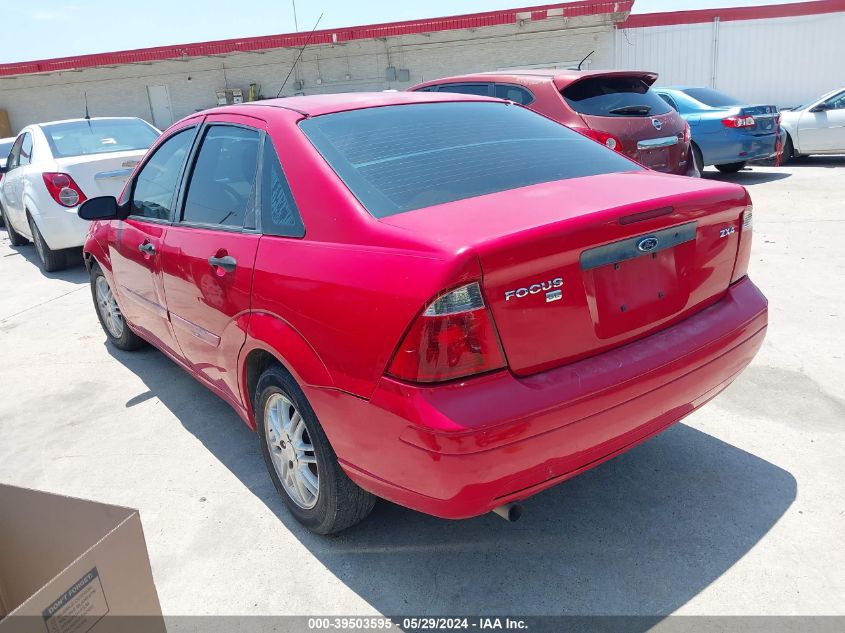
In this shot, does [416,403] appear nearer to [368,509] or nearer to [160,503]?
[368,509]

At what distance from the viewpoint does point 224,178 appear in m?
3.16

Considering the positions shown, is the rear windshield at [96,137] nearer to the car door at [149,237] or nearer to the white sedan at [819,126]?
the car door at [149,237]

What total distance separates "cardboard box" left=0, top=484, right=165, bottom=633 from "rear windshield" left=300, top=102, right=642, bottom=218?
1253 mm

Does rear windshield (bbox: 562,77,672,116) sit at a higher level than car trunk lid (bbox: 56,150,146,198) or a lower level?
higher

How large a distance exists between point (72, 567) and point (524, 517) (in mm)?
1845

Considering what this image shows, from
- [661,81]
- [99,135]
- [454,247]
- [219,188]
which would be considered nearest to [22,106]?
[99,135]

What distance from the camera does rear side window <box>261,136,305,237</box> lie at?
2562 mm

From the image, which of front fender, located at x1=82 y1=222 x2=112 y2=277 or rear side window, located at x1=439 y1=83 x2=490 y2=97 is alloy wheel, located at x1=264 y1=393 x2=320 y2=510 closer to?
front fender, located at x1=82 y1=222 x2=112 y2=277

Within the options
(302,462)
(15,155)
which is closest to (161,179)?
(302,462)

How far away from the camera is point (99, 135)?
7.84 m

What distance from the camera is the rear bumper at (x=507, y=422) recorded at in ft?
6.54

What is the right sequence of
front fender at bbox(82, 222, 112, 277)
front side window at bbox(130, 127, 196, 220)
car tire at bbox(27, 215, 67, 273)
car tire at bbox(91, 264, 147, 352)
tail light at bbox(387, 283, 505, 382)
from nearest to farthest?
tail light at bbox(387, 283, 505, 382), front side window at bbox(130, 127, 196, 220), front fender at bbox(82, 222, 112, 277), car tire at bbox(91, 264, 147, 352), car tire at bbox(27, 215, 67, 273)

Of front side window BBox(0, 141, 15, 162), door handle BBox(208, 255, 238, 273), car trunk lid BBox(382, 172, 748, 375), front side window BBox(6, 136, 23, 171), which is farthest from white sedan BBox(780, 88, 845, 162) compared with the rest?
front side window BBox(0, 141, 15, 162)

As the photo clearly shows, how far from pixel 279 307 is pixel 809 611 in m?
2.07
